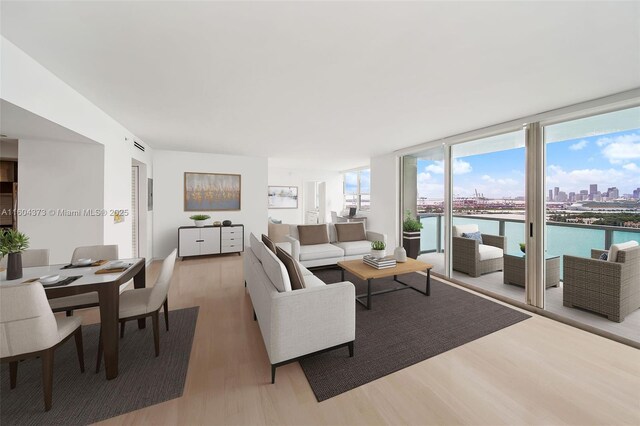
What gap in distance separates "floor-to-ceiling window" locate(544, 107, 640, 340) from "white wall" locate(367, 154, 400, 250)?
2644 millimetres

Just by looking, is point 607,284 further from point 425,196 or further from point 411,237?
point 425,196

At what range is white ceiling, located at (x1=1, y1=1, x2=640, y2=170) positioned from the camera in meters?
1.40

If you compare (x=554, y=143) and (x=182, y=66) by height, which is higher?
(x=182, y=66)

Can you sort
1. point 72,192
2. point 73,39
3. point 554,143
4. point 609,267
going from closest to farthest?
point 73,39, point 609,267, point 72,192, point 554,143

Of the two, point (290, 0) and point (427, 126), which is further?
point (427, 126)

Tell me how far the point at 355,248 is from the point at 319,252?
720 millimetres

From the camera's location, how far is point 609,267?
8.65ft

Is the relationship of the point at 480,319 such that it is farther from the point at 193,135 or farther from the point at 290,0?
the point at 193,135

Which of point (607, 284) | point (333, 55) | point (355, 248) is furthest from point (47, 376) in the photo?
point (607, 284)

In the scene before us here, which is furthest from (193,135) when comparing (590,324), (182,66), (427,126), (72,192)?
(590,324)

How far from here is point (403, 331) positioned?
8.14 feet

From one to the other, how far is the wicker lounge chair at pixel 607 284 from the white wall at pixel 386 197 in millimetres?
2890

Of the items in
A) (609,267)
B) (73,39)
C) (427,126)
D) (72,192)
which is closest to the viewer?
(73,39)

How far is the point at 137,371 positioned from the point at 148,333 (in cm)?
63
